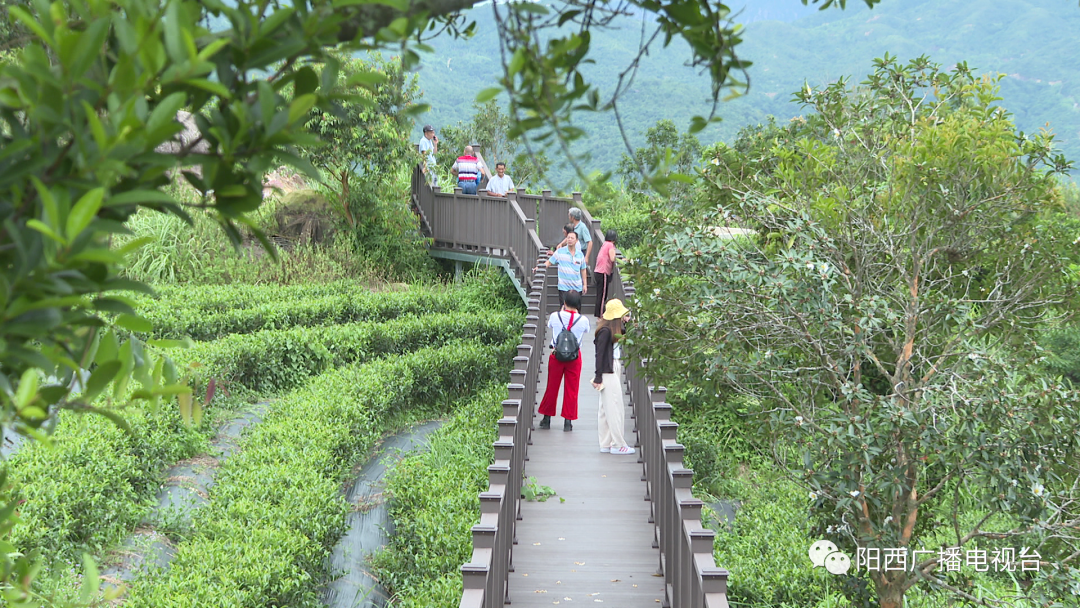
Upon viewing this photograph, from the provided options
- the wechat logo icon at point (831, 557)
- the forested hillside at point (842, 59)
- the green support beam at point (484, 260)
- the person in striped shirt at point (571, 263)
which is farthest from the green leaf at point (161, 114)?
the forested hillside at point (842, 59)

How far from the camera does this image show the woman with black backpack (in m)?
7.92

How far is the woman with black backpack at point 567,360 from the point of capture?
7.92 m

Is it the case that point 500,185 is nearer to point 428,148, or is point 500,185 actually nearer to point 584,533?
point 428,148

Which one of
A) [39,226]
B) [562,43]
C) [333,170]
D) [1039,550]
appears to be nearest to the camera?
[39,226]

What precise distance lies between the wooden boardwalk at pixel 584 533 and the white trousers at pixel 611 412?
159 millimetres

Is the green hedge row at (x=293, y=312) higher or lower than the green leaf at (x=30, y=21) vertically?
lower

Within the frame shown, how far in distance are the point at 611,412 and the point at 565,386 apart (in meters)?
0.74

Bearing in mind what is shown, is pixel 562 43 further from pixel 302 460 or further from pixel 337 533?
pixel 302 460

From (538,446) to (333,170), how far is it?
1125 cm

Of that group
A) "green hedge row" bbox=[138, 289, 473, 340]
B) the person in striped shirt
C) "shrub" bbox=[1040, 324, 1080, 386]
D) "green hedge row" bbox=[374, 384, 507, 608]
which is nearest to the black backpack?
"green hedge row" bbox=[374, 384, 507, 608]

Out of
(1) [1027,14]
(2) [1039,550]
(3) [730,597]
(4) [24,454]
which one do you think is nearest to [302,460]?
(4) [24,454]

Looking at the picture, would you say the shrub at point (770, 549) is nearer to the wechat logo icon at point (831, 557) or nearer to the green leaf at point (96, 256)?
the wechat logo icon at point (831, 557)

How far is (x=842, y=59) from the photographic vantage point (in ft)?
416

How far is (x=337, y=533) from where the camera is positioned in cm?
784
